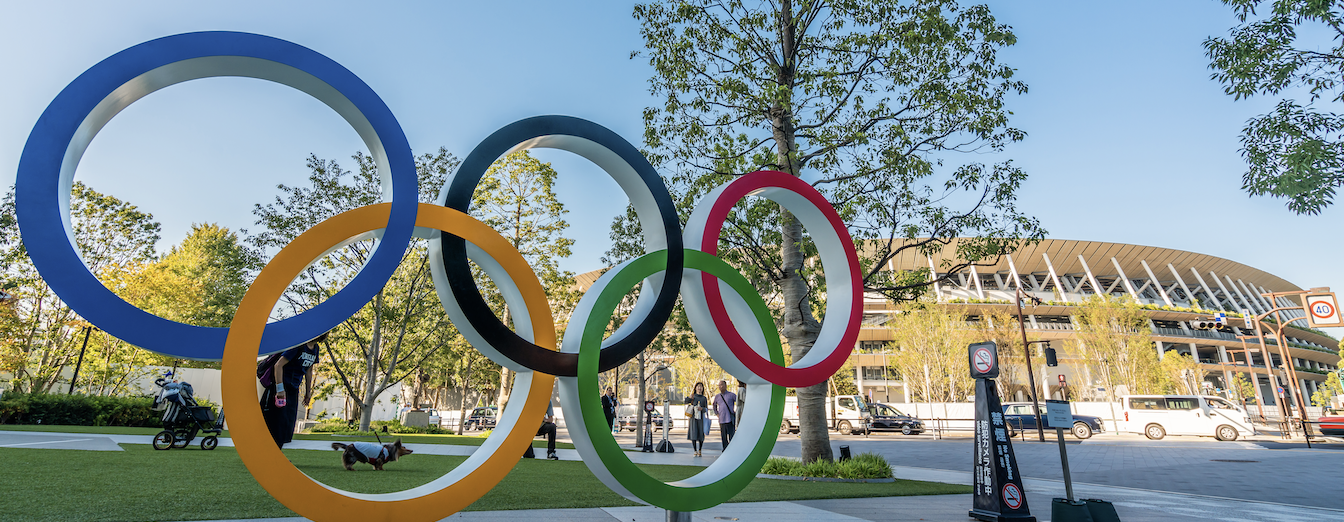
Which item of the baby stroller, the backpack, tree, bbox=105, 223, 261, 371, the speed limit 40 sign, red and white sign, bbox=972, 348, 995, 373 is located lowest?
the baby stroller

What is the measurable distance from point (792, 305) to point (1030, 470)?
7130mm

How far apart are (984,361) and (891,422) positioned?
84.2 feet

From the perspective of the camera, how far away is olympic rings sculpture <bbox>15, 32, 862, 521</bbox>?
128 inches

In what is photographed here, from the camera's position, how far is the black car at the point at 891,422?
2894 centimetres

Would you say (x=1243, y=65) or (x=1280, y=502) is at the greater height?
(x=1243, y=65)

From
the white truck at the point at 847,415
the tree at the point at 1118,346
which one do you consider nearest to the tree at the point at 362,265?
the white truck at the point at 847,415

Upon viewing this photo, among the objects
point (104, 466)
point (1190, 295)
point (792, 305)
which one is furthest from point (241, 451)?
point (1190, 295)

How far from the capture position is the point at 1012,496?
5.66 metres

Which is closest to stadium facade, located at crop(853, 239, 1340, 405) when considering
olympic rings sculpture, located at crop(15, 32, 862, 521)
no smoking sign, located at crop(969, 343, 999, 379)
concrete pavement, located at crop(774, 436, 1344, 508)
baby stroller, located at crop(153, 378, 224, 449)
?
concrete pavement, located at crop(774, 436, 1344, 508)

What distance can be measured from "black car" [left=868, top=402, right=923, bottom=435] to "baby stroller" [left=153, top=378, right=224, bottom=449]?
85.0 feet

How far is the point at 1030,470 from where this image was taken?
12844 mm

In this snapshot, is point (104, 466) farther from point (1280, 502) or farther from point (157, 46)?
point (1280, 502)

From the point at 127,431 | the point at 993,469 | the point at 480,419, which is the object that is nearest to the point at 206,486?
the point at 993,469

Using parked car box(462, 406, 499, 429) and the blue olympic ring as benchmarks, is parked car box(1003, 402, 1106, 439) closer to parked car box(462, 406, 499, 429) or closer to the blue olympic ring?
the blue olympic ring
